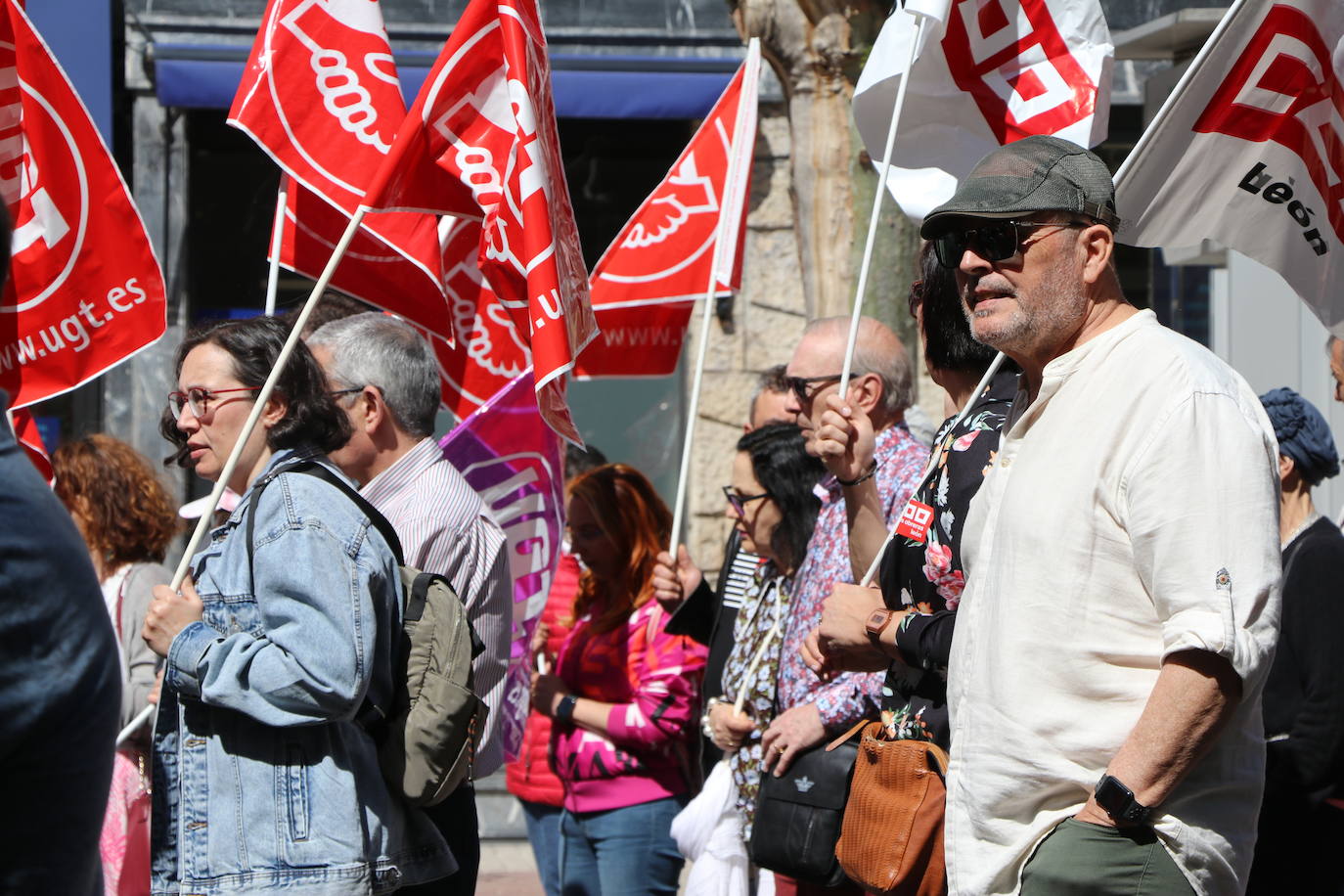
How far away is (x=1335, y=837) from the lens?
4195 millimetres

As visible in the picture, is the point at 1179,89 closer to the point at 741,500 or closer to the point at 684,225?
the point at 741,500

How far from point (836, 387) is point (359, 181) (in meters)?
1.48

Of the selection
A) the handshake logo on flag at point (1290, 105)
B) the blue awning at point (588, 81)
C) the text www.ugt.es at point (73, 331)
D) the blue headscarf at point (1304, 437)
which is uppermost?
the blue awning at point (588, 81)

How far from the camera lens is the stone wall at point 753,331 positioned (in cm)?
839

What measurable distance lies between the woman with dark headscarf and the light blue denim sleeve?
7.96 feet

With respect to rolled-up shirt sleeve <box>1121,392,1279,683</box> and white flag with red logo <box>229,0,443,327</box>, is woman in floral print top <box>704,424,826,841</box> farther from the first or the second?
rolled-up shirt sleeve <box>1121,392,1279,683</box>

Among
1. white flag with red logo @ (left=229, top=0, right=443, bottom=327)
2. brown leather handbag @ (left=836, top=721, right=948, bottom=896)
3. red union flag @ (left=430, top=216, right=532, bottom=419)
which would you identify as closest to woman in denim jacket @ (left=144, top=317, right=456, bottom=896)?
brown leather handbag @ (left=836, top=721, right=948, bottom=896)

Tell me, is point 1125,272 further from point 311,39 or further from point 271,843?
point 271,843

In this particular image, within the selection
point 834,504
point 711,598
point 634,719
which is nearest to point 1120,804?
point 834,504

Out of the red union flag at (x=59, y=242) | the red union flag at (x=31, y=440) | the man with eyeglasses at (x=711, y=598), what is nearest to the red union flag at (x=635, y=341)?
the man with eyeglasses at (x=711, y=598)

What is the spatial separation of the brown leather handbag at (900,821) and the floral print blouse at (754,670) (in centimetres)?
99

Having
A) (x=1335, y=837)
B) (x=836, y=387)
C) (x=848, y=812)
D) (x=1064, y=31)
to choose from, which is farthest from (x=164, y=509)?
(x=1335, y=837)

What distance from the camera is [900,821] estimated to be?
3.21 meters

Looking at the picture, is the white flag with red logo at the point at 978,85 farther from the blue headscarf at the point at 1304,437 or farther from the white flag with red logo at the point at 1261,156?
the blue headscarf at the point at 1304,437
